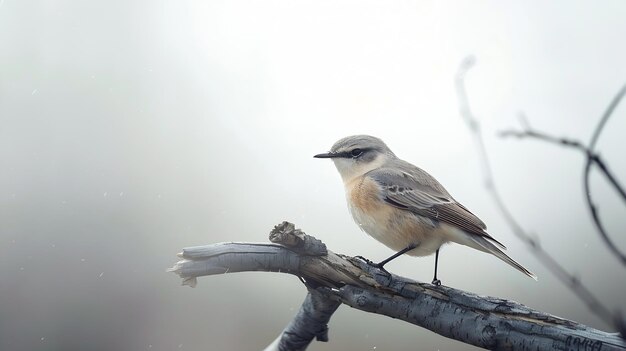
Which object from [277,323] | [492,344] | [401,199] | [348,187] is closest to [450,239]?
[401,199]

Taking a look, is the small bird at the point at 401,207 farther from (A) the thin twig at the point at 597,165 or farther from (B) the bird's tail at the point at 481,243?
(A) the thin twig at the point at 597,165

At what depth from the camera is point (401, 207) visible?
351 centimetres

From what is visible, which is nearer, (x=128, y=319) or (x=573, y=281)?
(x=573, y=281)

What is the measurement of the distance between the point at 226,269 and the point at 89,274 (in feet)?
13.7

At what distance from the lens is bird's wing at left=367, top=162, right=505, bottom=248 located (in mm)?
3357

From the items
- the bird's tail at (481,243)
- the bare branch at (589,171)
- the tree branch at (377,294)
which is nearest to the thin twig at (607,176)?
the bare branch at (589,171)

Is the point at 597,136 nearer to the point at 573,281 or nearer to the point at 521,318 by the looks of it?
the point at 573,281

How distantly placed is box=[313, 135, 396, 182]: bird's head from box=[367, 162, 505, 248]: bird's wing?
9cm

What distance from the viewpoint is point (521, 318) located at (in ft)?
8.20

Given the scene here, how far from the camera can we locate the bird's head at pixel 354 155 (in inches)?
151

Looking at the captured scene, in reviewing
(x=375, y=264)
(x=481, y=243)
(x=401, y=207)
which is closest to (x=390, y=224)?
(x=401, y=207)

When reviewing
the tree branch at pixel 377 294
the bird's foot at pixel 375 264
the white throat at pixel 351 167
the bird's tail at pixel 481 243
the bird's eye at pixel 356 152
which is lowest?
the tree branch at pixel 377 294

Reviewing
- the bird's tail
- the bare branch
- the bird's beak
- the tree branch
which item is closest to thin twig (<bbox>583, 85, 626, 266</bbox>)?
the bare branch

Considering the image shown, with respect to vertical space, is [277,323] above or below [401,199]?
below
